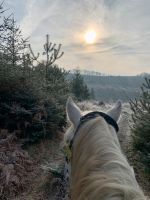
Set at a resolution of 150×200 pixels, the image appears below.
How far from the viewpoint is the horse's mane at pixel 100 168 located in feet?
3.93

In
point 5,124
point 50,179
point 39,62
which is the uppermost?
point 39,62

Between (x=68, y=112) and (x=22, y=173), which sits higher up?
(x=68, y=112)

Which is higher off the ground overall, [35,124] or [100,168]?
[100,168]

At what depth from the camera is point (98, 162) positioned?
143 cm

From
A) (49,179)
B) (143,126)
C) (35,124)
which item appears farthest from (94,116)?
(35,124)

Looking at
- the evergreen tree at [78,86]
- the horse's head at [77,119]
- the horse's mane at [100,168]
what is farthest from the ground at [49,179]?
the evergreen tree at [78,86]

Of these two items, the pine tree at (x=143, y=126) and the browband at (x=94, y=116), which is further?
the pine tree at (x=143, y=126)

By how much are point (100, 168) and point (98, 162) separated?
0.13ft

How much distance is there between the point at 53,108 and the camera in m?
9.30

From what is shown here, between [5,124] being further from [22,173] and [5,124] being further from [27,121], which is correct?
[22,173]

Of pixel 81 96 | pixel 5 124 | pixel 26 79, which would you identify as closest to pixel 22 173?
pixel 5 124

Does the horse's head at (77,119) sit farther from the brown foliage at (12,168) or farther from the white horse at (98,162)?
the brown foliage at (12,168)

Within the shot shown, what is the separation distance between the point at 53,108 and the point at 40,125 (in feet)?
2.60

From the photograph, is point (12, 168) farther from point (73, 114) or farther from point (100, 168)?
point (100, 168)
